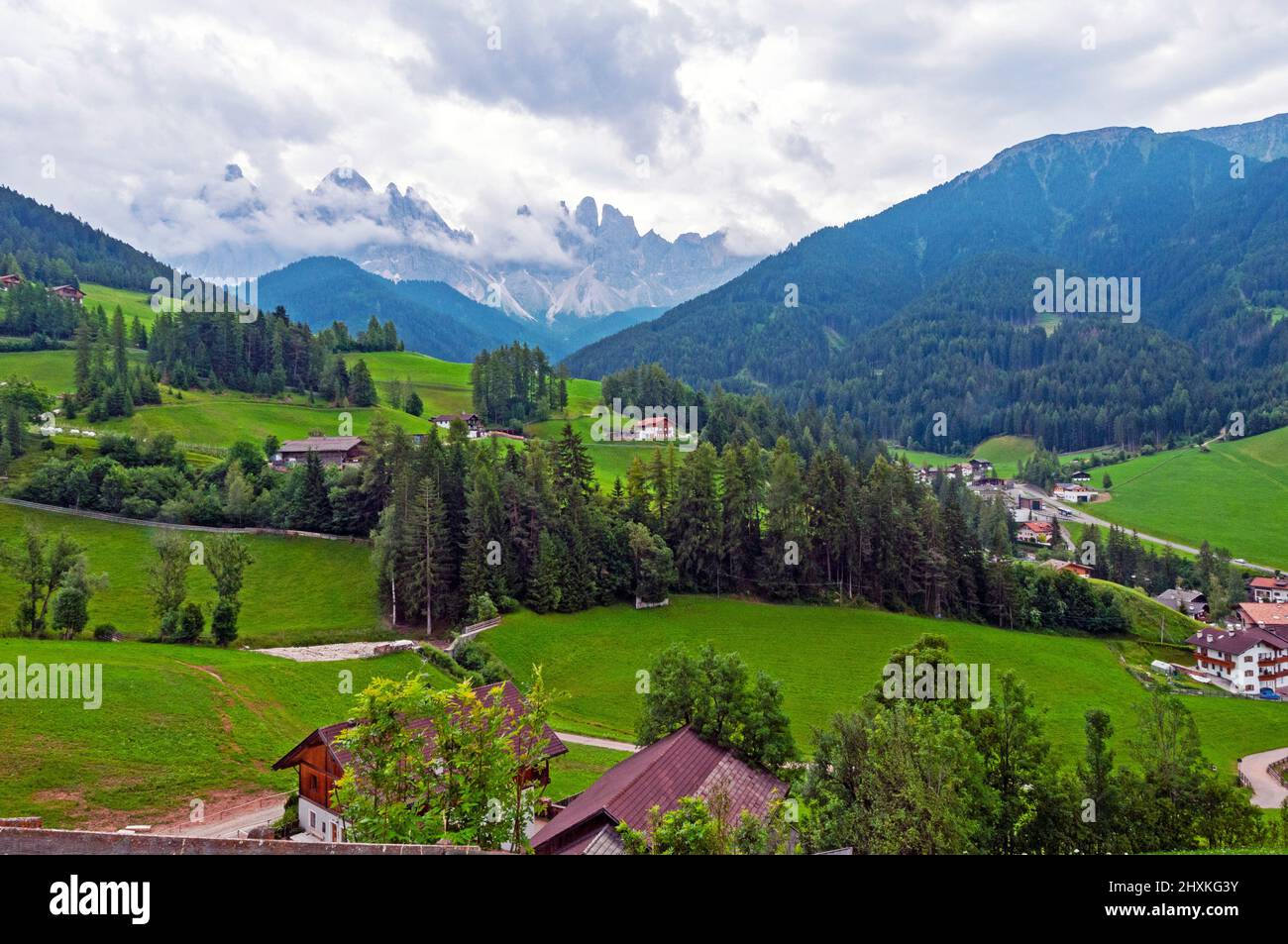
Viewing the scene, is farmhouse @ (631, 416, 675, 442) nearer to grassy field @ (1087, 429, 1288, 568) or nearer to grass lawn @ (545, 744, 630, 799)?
grassy field @ (1087, 429, 1288, 568)

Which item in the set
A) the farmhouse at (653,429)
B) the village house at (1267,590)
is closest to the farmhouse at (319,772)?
the farmhouse at (653,429)

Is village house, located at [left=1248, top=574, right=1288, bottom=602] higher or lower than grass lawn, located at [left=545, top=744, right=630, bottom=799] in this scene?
lower

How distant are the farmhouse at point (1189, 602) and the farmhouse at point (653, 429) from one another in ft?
262

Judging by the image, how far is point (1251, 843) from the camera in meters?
26.8

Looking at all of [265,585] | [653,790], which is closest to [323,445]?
[265,585]

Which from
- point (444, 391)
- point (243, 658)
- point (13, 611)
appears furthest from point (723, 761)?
point (444, 391)

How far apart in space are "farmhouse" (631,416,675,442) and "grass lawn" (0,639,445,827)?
312 feet

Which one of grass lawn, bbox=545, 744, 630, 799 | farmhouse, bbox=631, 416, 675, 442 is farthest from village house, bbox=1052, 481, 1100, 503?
grass lawn, bbox=545, 744, 630, 799

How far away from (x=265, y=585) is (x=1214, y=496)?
180 metres

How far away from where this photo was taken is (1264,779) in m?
47.9

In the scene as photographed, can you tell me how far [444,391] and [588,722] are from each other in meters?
122

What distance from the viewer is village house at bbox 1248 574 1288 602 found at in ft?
360

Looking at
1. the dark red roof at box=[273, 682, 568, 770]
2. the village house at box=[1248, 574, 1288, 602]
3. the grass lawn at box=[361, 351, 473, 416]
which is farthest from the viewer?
the grass lawn at box=[361, 351, 473, 416]
